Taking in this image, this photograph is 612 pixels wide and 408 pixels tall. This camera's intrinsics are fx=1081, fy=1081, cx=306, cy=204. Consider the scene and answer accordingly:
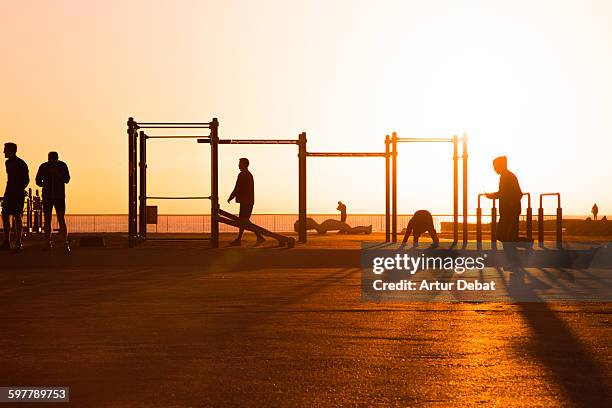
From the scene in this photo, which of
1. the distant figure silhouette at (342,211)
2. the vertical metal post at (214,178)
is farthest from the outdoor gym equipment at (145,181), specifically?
the distant figure silhouette at (342,211)

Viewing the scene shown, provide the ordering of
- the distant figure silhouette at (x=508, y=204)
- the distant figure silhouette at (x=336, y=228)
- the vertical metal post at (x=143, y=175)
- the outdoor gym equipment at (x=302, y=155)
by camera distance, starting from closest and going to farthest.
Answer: the distant figure silhouette at (x=508, y=204)
the vertical metal post at (x=143, y=175)
the outdoor gym equipment at (x=302, y=155)
the distant figure silhouette at (x=336, y=228)

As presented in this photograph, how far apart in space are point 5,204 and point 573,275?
10.4 metres

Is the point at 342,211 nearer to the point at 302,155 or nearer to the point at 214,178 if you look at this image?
the point at 302,155

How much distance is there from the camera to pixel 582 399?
556 cm

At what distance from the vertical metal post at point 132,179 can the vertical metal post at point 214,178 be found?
185 centimetres

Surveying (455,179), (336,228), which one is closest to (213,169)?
(455,179)

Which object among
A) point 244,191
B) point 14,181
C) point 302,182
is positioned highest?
point 302,182

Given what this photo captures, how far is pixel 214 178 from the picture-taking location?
25.7 m

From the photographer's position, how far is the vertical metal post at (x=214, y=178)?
25766mm

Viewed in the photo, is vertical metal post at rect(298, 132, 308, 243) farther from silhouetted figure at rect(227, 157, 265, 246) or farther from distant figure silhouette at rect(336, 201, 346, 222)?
distant figure silhouette at rect(336, 201, 346, 222)

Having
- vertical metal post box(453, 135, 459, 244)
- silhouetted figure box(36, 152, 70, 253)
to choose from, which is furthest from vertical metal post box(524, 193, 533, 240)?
silhouetted figure box(36, 152, 70, 253)

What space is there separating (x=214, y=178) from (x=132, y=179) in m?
2.05

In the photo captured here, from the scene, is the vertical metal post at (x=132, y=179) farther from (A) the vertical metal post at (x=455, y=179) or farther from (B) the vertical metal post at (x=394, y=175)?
(A) the vertical metal post at (x=455, y=179)

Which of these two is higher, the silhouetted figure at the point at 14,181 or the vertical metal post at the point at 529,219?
the silhouetted figure at the point at 14,181
